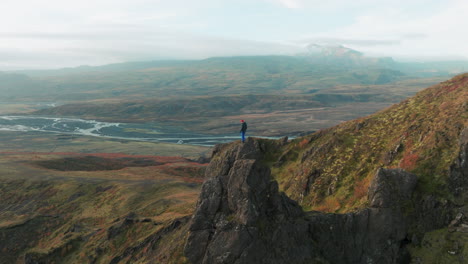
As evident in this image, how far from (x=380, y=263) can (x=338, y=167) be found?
12665mm

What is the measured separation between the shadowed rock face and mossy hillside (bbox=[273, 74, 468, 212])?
7.60ft

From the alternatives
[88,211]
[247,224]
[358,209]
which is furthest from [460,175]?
[88,211]

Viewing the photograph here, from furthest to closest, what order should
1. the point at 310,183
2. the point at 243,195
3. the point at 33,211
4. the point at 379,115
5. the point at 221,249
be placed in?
the point at 33,211 → the point at 379,115 → the point at 310,183 → the point at 243,195 → the point at 221,249

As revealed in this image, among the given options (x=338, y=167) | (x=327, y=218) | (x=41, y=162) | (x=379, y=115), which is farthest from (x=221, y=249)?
(x=41, y=162)

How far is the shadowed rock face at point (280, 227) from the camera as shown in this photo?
75.5 ft

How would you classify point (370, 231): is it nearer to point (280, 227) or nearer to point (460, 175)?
point (280, 227)

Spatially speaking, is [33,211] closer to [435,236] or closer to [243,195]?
[243,195]

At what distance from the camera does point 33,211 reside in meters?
61.9

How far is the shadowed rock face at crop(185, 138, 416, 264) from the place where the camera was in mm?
23000

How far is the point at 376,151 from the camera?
36.5 meters

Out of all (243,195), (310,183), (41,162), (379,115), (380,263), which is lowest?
Answer: (41,162)

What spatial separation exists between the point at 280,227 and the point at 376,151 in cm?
1778

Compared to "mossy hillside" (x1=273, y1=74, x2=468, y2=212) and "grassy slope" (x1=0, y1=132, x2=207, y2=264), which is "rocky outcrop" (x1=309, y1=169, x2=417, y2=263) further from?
"grassy slope" (x1=0, y1=132, x2=207, y2=264)

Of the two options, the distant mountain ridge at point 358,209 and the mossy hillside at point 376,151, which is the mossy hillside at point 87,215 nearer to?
the distant mountain ridge at point 358,209
